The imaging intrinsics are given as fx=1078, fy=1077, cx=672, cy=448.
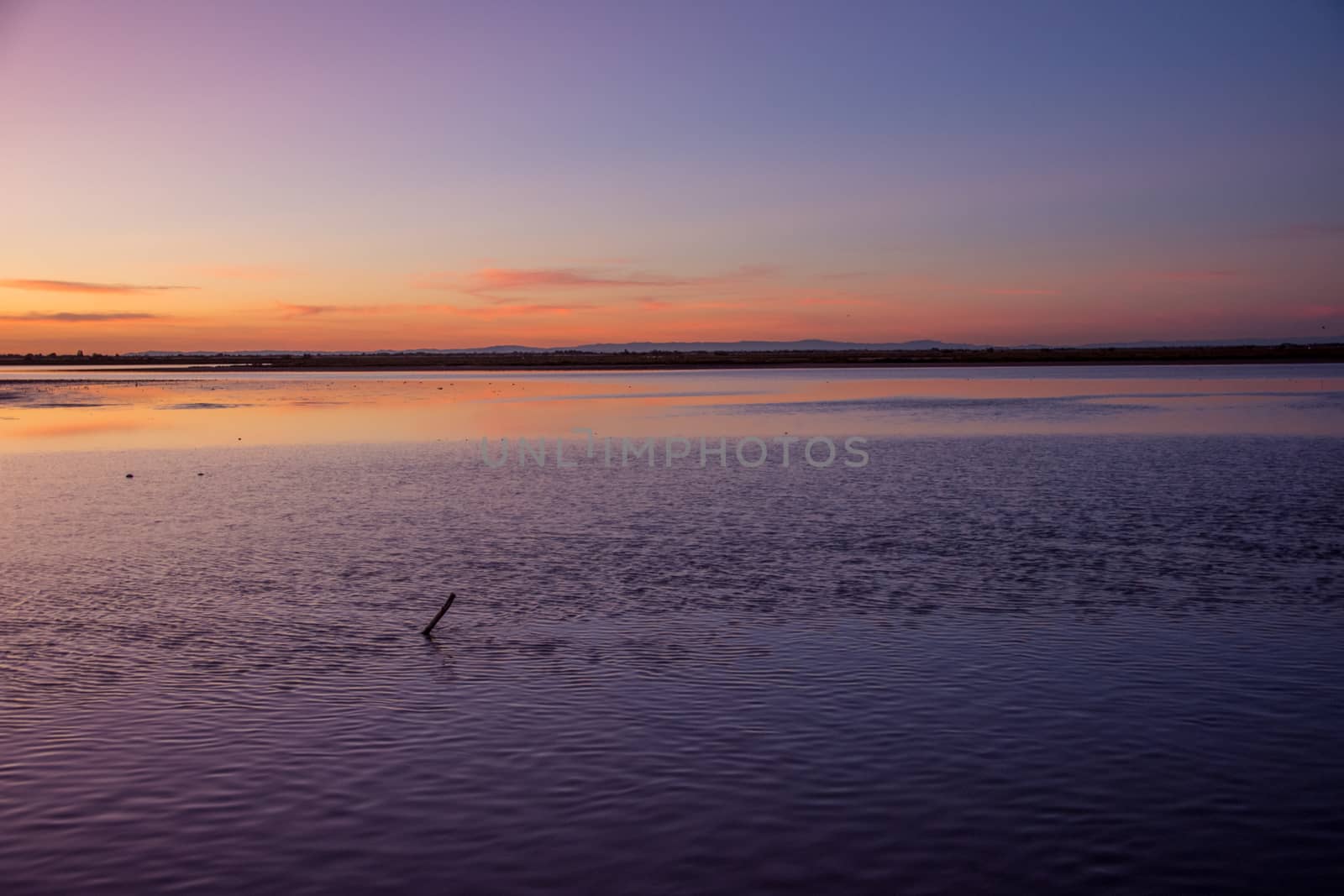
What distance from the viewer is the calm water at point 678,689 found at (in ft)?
26.6

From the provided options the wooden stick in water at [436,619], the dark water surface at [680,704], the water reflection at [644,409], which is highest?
the water reflection at [644,409]

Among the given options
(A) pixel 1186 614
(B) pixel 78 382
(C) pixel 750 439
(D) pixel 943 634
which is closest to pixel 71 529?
(D) pixel 943 634

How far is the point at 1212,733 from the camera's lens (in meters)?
10.6

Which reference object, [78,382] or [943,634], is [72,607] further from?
[78,382]

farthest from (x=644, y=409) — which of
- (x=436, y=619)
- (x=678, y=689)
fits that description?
(x=678, y=689)

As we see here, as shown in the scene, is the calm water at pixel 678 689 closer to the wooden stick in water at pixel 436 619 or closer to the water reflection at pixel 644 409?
the wooden stick in water at pixel 436 619

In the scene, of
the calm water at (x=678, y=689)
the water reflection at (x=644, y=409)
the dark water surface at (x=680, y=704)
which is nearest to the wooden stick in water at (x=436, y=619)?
the calm water at (x=678, y=689)

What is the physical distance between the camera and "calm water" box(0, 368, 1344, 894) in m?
8.12

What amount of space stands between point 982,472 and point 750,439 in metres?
14.4

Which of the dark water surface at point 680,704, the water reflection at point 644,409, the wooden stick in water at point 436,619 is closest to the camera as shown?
the dark water surface at point 680,704

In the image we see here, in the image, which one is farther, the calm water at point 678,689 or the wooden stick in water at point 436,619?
the wooden stick in water at point 436,619

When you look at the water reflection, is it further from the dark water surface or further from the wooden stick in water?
the wooden stick in water

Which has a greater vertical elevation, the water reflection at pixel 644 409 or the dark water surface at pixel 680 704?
the water reflection at pixel 644 409

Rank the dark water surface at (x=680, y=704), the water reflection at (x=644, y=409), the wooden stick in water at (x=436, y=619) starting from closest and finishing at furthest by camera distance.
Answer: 1. the dark water surface at (x=680, y=704)
2. the wooden stick in water at (x=436, y=619)
3. the water reflection at (x=644, y=409)
